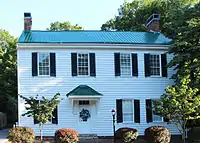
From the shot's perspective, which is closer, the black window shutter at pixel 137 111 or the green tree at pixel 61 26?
the black window shutter at pixel 137 111

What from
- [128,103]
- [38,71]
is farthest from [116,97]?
[38,71]

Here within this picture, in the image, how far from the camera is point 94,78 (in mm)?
25609

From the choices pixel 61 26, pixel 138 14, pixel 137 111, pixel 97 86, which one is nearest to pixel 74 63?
pixel 97 86

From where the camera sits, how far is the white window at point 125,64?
1026 inches

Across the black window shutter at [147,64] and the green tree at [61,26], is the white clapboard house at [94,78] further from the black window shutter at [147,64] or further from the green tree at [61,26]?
the green tree at [61,26]

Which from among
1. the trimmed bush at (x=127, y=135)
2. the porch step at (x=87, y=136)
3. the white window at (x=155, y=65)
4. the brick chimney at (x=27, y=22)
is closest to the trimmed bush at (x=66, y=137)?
the trimmed bush at (x=127, y=135)

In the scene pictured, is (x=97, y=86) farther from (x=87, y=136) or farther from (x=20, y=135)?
(x=20, y=135)

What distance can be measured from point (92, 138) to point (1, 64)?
972 inches

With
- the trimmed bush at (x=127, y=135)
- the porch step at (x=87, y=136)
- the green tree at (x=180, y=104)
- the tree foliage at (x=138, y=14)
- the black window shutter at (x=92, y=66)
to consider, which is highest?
the tree foliage at (x=138, y=14)

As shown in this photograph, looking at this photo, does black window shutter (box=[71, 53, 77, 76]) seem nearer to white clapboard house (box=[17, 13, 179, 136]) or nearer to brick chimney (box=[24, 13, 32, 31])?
white clapboard house (box=[17, 13, 179, 136])

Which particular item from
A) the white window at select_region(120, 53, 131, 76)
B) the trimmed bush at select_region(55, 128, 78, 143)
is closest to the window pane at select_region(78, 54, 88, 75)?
the white window at select_region(120, 53, 131, 76)

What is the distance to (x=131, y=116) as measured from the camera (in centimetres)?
2586

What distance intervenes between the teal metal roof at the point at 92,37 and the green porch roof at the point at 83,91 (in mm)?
3255

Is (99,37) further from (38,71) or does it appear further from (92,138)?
(92,138)
